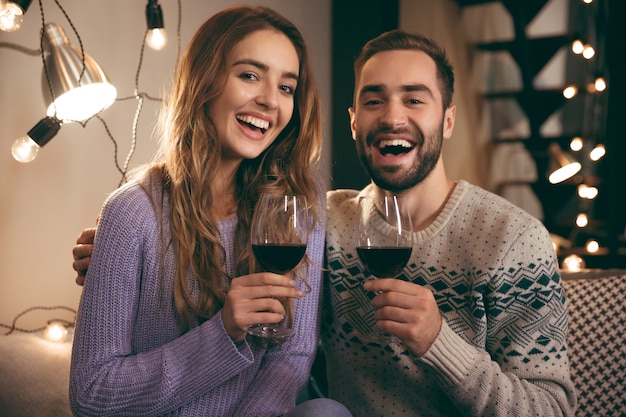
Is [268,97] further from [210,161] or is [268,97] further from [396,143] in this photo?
[396,143]

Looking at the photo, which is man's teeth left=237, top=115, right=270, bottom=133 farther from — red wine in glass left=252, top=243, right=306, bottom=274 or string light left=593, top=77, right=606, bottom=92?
string light left=593, top=77, right=606, bottom=92

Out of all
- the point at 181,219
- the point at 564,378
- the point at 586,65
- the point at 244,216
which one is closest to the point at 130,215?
the point at 181,219

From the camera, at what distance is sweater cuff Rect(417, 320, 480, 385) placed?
137 cm

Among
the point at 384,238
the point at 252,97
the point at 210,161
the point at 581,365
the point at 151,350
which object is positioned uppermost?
the point at 252,97

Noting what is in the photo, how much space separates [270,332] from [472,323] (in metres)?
0.54

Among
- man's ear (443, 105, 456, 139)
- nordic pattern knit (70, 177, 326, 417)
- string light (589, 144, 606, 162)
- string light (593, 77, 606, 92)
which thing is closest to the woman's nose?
nordic pattern knit (70, 177, 326, 417)

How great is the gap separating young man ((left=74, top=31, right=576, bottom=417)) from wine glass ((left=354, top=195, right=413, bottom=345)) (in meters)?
0.06

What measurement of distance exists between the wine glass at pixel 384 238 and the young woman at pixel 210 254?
7.0 inches

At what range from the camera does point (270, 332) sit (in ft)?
4.29

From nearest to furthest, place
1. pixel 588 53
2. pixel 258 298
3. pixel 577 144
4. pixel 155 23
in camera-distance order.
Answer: pixel 258 298 < pixel 155 23 < pixel 588 53 < pixel 577 144

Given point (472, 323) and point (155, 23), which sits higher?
point (155, 23)

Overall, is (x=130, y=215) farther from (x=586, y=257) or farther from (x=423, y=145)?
(x=586, y=257)

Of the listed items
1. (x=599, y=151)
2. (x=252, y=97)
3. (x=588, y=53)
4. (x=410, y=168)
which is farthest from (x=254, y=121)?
(x=588, y=53)

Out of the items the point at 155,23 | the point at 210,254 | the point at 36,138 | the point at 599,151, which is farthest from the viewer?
the point at 599,151
